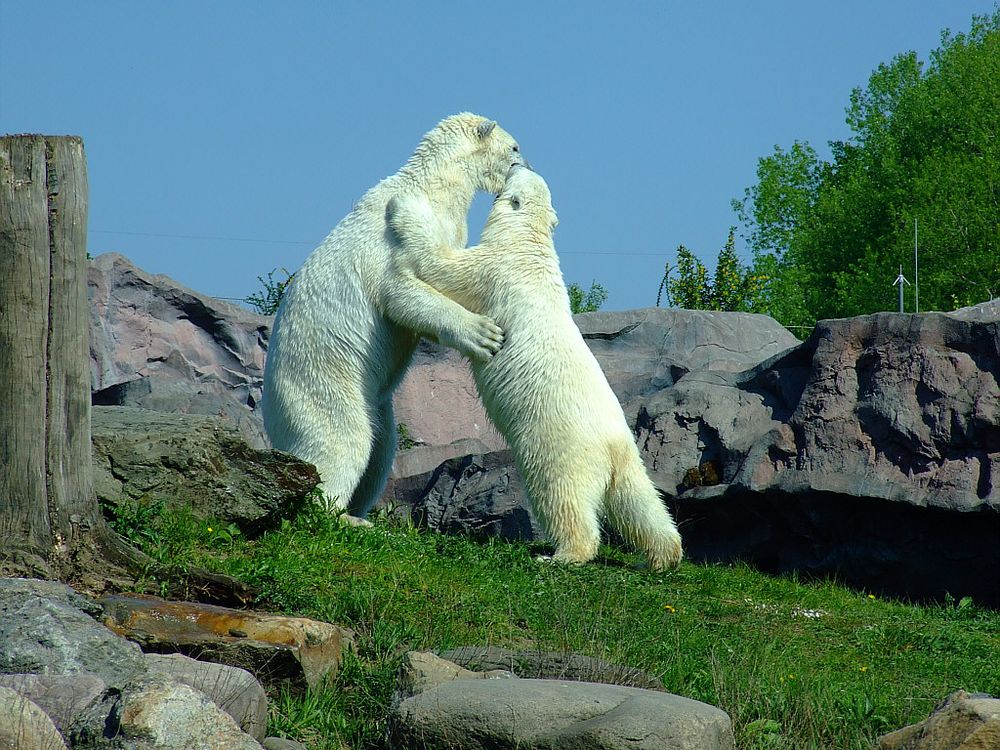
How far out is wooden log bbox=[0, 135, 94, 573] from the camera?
5.62 m

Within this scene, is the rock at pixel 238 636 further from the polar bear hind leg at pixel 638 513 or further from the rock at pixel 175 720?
the polar bear hind leg at pixel 638 513

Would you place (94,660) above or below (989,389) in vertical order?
below

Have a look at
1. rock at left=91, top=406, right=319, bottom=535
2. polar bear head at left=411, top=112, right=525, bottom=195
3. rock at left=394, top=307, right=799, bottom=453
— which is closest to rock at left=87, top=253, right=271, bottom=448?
rock at left=394, top=307, right=799, bottom=453

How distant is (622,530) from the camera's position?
27.3ft

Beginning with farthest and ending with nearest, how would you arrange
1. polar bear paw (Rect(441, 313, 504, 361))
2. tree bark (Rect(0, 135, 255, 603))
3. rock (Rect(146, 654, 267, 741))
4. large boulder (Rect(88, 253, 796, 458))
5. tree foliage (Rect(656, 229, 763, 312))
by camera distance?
tree foliage (Rect(656, 229, 763, 312))
large boulder (Rect(88, 253, 796, 458))
polar bear paw (Rect(441, 313, 504, 361))
tree bark (Rect(0, 135, 255, 603))
rock (Rect(146, 654, 267, 741))

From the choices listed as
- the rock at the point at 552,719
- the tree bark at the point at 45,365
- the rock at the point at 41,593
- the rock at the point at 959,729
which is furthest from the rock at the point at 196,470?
the rock at the point at 959,729

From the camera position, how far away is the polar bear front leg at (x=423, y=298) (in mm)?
8125

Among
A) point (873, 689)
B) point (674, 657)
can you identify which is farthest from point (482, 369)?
point (873, 689)

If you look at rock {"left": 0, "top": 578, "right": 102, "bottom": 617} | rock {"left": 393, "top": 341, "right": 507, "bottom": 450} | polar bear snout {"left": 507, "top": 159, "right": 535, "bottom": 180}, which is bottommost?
rock {"left": 0, "top": 578, "right": 102, "bottom": 617}

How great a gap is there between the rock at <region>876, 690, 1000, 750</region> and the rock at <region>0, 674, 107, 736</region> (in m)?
3.09

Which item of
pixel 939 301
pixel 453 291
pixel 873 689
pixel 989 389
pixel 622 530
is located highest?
pixel 939 301

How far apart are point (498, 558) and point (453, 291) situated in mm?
1944

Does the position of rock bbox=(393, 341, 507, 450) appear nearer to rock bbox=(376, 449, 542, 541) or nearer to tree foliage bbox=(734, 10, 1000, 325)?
rock bbox=(376, 449, 542, 541)

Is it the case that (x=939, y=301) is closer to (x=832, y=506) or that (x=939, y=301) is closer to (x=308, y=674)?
(x=832, y=506)
